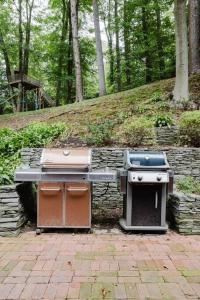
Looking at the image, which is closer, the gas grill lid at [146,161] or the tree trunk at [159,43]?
the gas grill lid at [146,161]

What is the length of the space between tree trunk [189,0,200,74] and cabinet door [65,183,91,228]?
29.2 ft

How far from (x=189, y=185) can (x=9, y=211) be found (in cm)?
281

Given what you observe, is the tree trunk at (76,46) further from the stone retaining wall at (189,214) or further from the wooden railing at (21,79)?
the stone retaining wall at (189,214)

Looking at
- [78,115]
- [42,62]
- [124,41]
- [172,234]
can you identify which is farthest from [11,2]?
[172,234]

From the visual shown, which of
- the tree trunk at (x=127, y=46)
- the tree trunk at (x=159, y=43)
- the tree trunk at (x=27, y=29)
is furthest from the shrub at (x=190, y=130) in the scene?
the tree trunk at (x=27, y=29)

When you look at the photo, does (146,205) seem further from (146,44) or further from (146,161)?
(146,44)

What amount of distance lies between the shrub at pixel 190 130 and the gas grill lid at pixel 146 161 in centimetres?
207

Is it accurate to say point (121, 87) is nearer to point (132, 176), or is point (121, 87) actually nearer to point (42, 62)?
point (42, 62)

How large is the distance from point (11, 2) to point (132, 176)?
17206mm

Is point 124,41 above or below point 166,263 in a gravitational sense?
above

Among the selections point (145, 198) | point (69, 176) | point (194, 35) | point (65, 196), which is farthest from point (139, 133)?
point (194, 35)

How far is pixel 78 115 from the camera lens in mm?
9703

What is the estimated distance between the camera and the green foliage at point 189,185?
4896 mm

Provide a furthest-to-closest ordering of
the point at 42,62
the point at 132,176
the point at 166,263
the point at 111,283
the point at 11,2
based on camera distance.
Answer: the point at 42,62
the point at 11,2
the point at 132,176
the point at 166,263
the point at 111,283
